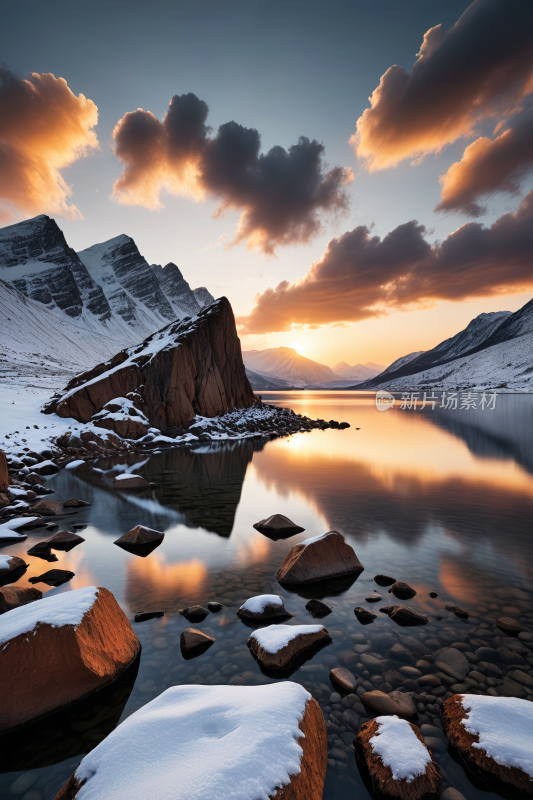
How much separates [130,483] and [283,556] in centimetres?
1223

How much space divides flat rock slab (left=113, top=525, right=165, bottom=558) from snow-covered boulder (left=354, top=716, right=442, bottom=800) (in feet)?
30.0

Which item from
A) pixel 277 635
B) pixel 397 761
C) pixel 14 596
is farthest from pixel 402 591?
pixel 14 596

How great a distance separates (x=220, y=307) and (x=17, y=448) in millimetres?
35386

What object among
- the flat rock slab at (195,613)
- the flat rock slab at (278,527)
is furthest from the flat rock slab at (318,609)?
the flat rock slab at (278,527)

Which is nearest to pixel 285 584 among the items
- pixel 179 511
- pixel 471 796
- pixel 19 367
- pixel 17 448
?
pixel 471 796

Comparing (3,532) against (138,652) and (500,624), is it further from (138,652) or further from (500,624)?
(500,624)

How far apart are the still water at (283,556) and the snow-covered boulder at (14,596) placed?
5.79 ft

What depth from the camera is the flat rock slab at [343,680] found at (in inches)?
232

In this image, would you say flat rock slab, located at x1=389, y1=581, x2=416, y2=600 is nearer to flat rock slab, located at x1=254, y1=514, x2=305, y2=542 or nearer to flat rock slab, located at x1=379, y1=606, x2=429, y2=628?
flat rock slab, located at x1=379, y1=606, x2=429, y2=628

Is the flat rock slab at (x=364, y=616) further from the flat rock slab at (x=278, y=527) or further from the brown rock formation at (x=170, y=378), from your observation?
the brown rock formation at (x=170, y=378)

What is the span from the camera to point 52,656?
5637 millimetres

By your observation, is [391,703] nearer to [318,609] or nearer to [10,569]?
[318,609]

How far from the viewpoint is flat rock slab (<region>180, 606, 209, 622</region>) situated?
26.3 feet

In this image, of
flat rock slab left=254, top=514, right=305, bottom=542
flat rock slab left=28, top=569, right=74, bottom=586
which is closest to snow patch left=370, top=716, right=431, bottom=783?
flat rock slab left=254, top=514, right=305, bottom=542
